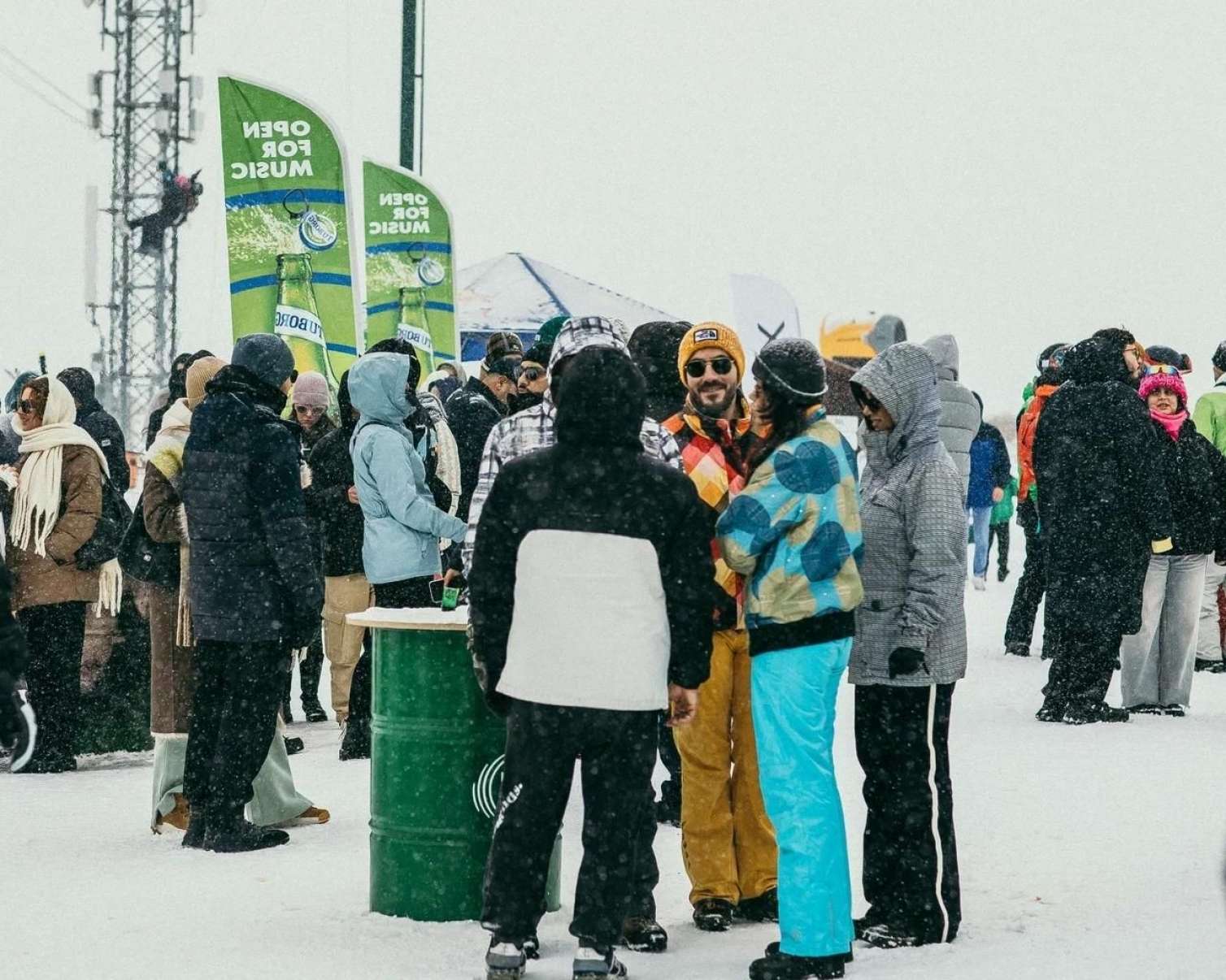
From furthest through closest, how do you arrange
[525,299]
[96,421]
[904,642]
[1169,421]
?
[525,299]
[1169,421]
[96,421]
[904,642]

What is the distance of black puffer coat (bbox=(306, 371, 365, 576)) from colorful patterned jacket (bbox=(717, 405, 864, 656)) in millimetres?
4323

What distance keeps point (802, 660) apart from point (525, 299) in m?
19.4

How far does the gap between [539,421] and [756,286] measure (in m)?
15.4

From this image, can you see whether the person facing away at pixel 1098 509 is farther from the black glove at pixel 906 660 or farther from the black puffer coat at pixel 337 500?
the black glove at pixel 906 660

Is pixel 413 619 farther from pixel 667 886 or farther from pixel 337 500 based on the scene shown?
pixel 337 500

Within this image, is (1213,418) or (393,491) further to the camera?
(1213,418)

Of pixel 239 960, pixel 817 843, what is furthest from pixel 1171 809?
pixel 239 960

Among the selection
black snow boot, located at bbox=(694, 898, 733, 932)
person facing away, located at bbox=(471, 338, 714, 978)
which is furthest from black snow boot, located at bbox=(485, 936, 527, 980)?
black snow boot, located at bbox=(694, 898, 733, 932)

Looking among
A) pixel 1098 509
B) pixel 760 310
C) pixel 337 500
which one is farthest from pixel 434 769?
pixel 760 310

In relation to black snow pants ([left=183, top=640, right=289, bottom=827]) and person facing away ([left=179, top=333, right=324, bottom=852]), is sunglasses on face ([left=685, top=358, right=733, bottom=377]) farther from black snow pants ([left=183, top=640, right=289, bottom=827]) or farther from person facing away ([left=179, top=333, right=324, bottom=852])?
black snow pants ([left=183, top=640, right=289, bottom=827])

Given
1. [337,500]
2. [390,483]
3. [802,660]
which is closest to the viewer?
[802,660]

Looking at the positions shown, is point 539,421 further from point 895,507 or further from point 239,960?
point 239,960

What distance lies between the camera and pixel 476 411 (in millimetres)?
9867

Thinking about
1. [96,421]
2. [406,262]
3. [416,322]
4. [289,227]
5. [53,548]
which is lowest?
[53,548]
